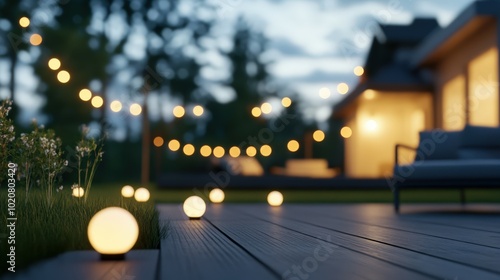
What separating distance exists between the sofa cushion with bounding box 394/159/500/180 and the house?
491cm

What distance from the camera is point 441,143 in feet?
20.1

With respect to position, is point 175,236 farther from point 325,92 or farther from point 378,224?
point 325,92

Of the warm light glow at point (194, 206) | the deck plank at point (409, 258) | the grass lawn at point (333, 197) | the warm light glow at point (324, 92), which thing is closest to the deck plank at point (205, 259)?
the deck plank at point (409, 258)

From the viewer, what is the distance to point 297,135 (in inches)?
1006

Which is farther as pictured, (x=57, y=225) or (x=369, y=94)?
(x=369, y=94)

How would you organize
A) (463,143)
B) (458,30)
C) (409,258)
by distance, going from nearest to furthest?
(409,258), (463,143), (458,30)

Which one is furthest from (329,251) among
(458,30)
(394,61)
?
(394,61)

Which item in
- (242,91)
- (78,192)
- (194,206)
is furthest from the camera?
(242,91)

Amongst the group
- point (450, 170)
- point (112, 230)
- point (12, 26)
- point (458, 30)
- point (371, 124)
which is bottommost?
point (112, 230)

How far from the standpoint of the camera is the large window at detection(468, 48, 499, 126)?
10945mm

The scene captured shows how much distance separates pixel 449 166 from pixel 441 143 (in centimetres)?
86

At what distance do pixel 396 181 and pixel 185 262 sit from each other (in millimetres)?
3526

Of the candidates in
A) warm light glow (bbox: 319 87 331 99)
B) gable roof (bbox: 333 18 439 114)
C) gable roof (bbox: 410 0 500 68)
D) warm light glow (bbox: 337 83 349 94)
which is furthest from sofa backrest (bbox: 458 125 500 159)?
gable roof (bbox: 333 18 439 114)

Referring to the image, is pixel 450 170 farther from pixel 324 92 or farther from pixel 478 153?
pixel 324 92
